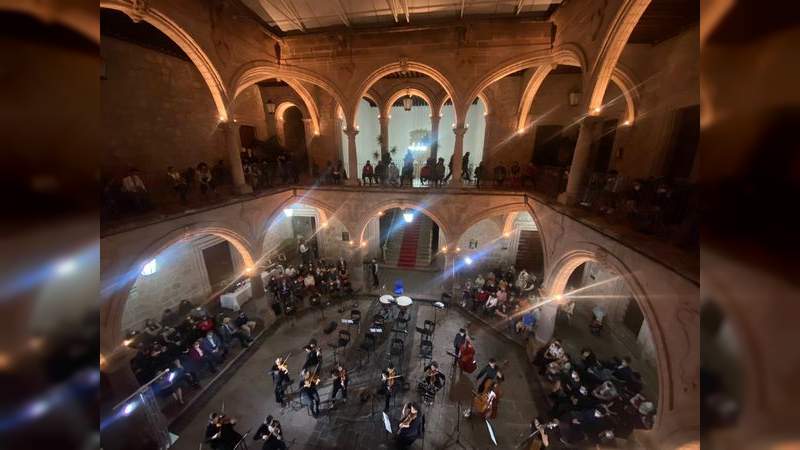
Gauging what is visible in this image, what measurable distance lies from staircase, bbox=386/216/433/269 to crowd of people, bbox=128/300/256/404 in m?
9.01

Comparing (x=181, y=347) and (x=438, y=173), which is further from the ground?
(x=438, y=173)

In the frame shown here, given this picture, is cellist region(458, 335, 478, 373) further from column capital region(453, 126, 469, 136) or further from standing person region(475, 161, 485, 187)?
column capital region(453, 126, 469, 136)

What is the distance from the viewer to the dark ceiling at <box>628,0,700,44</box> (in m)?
8.27

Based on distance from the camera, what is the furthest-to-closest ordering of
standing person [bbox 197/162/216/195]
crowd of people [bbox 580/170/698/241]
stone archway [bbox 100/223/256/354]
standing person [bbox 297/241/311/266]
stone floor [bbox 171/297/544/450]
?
standing person [bbox 297/241/311/266], standing person [bbox 197/162/216/195], stone floor [bbox 171/297/544/450], stone archway [bbox 100/223/256/354], crowd of people [bbox 580/170/698/241]

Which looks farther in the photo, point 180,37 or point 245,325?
point 245,325

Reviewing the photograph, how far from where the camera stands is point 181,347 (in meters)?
9.62

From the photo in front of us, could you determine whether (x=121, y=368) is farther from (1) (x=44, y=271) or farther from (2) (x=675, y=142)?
(2) (x=675, y=142)

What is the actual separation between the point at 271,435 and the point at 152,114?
38.5ft

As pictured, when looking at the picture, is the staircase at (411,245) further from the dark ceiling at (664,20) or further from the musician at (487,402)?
the dark ceiling at (664,20)

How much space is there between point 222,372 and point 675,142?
16729 millimetres

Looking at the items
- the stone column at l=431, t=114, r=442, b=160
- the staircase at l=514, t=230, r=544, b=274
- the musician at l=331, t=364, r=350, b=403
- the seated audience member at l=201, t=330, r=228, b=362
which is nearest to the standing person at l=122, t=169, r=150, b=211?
the seated audience member at l=201, t=330, r=228, b=362

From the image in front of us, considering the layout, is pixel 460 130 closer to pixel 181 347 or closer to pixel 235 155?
pixel 235 155

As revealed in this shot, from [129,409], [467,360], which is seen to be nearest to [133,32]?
[129,409]

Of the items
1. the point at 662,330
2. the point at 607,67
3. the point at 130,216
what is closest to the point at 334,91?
the point at 130,216
